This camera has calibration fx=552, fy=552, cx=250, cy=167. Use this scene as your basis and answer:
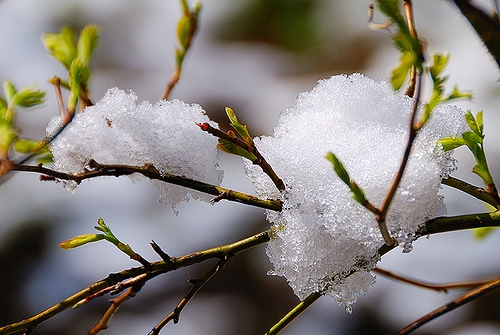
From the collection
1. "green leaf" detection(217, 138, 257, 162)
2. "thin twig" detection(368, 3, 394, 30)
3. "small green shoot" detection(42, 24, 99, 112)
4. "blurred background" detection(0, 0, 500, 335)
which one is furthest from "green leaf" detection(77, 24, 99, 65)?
"blurred background" detection(0, 0, 500, 335)

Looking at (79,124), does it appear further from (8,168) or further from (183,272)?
(183,272)

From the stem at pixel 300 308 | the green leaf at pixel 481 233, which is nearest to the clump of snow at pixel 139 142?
the stem at pixel 300 308

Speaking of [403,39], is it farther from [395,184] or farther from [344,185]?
[344,185]

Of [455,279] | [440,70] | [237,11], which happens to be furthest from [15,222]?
[440,70]

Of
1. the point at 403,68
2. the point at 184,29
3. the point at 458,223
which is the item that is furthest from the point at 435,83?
the point at 184,29

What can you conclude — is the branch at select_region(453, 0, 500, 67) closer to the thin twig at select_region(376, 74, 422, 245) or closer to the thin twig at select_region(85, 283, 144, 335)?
the thin twig at select_region(376, 74, 422, 245)

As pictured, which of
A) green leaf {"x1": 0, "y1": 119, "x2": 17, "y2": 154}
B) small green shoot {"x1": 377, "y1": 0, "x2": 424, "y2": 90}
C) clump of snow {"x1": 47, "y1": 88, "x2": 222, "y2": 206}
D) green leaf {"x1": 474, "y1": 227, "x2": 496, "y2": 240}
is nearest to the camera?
small green shoot {"x1": 377, "y1": 0, "x2": 424, "y2": 90}

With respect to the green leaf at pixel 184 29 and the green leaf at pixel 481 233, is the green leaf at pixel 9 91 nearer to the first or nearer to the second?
the green leaf at pixel 184 29

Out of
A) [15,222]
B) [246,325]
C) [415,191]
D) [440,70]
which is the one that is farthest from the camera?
[15,222]
